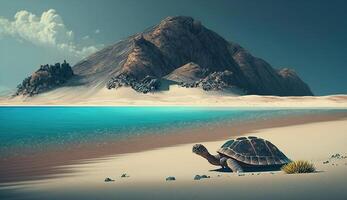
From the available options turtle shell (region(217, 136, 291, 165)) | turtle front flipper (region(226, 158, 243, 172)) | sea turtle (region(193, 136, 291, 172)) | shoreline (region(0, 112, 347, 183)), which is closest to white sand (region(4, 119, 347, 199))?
turtle front flipper (region(226, 158, 243, 172))

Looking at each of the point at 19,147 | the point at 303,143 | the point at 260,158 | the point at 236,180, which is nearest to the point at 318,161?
the point at 260,158

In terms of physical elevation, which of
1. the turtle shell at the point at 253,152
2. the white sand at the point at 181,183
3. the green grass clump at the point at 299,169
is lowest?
the white sand at the point at 181,183

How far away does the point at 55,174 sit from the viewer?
67.1 ft


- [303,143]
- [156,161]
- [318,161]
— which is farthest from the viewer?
[303,143]

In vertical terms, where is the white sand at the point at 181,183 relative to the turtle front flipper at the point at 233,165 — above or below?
below

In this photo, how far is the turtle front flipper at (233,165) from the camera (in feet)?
62.4

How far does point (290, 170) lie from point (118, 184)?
20.2 ft

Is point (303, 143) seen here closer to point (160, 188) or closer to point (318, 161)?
point (318, 161)

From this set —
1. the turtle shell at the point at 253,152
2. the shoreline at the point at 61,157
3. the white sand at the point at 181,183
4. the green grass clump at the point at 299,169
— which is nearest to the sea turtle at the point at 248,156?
the turtle shell at the point at 253,152

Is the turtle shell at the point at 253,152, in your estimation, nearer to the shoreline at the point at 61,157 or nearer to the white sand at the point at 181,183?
the white sand at the point at 181,183

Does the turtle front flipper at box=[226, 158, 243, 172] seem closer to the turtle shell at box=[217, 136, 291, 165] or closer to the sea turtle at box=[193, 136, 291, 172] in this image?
the sea turtle at box=[193, 136, 291, 172]

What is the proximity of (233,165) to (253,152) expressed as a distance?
44.5 inches

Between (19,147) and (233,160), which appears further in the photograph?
(19,147)

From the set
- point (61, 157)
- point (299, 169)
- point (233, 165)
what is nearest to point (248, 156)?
point (233, 165)
